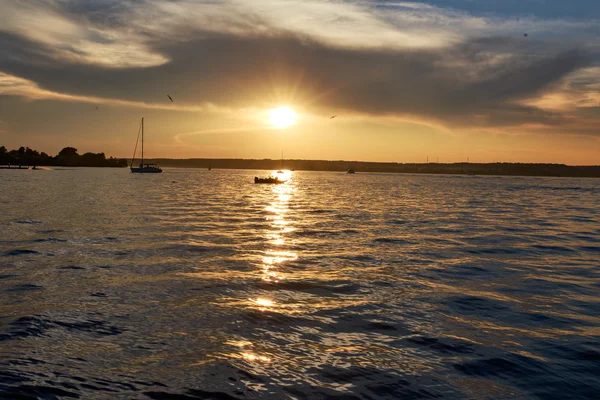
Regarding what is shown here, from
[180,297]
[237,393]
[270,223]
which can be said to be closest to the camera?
[237,393]

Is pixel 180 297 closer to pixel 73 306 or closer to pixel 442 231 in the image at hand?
pixel 73 306

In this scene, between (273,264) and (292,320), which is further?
(273,264)

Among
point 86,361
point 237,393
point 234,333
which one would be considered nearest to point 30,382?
point 86,361

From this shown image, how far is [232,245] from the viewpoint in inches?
1055

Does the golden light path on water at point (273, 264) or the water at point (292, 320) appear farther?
the golden light path on water at point (273, 264)

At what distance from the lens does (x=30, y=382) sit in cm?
874

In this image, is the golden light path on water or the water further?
the golden light path on water

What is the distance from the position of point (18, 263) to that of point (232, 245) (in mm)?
10571

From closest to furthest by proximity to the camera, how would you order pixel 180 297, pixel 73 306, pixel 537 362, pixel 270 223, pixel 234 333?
pixel 537 362 → pixel 234 333 → pixel 73 306 → pixel 180 297 → pixel 270 223

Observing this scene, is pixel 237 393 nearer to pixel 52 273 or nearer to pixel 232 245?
pixel 52 273

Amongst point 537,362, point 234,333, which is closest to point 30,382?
point 234,333

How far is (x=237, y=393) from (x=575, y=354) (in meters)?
8.13

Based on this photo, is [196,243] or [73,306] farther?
[196,243]

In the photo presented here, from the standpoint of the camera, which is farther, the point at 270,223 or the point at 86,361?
the point at 270,223
